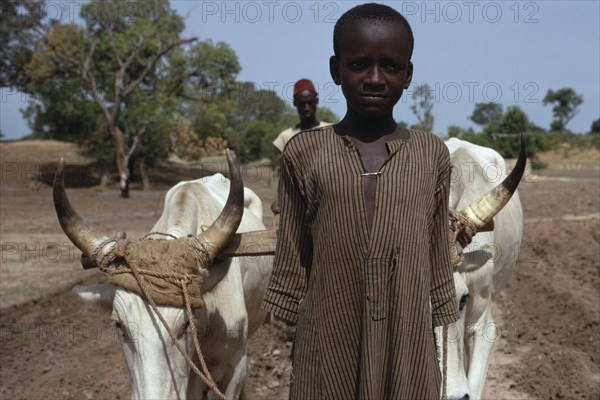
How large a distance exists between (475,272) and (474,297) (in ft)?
0.99

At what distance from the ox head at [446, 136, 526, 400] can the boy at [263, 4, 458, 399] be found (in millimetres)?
1314

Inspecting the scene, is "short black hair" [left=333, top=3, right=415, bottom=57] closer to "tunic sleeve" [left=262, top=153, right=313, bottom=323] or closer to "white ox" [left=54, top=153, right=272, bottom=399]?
"tunic sleeve" [left=262, top=153, right=313, bottom=323]

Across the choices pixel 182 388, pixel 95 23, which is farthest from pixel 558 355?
A: pixel 95 23

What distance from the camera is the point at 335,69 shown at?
223 centimetres

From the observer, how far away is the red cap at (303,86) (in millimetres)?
6809

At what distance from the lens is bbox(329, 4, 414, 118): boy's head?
2047 mm

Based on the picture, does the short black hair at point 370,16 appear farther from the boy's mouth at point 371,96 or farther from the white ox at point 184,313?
the white ox at point 184,313

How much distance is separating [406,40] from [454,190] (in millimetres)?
2762

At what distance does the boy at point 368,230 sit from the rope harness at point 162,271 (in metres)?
1.35

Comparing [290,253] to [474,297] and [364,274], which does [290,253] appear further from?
[474,297]

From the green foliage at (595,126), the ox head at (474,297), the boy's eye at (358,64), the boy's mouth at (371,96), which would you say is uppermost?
the green foliage at (595,126)

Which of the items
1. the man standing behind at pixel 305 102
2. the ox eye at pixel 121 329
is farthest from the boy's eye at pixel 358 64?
the man standing behind at pixel 305 102

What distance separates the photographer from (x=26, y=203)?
799 inches

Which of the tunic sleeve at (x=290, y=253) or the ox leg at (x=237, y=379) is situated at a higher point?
the tunic sleeve at (x=290, y=253)
